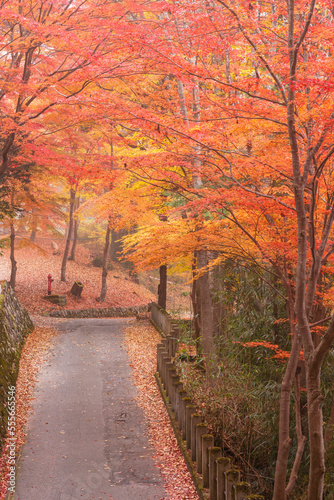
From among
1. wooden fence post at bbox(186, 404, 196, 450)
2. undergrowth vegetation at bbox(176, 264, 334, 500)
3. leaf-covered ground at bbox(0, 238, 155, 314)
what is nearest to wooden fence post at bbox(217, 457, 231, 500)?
undergrowth vegetation at bbox(176, 264, 334, 500)

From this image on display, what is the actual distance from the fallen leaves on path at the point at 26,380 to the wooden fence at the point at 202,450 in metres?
2.28

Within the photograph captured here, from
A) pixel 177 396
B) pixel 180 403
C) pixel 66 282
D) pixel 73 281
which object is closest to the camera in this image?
pixel 180 403

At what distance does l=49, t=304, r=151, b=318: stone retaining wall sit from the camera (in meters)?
→ 17.6

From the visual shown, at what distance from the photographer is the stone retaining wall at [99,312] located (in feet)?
57.9

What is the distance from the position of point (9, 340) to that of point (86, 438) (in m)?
3.73

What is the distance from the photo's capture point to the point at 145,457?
5.73 metres

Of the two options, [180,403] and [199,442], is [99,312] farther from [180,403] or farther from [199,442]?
[199,442]

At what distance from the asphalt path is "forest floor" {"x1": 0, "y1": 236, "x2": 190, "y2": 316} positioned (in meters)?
8.93

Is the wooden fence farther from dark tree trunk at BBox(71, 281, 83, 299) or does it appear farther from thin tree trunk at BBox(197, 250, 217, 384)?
dark tree trunk at BBox(71, 281, 83, 299)

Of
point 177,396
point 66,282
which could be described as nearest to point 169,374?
point 177,396

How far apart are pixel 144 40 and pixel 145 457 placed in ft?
19.8

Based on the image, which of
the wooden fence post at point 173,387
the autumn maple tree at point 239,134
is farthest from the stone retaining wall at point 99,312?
the wooden fence post at point 173,387

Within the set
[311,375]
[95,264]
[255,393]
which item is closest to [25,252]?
[95,264]

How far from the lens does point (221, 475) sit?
433 cm
